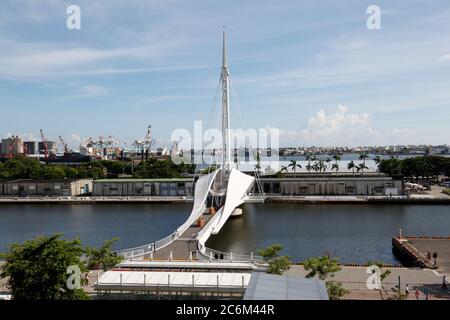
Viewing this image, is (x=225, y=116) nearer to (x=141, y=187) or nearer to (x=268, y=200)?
(x=268, y=200)

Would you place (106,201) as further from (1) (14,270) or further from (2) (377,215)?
(1) (14,270)

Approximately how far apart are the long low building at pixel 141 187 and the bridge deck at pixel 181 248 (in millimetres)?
18370

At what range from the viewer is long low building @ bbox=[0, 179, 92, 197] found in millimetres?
37406

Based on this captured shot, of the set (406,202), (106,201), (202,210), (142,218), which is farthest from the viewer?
(106,201)

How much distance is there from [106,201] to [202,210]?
13559 millimetres

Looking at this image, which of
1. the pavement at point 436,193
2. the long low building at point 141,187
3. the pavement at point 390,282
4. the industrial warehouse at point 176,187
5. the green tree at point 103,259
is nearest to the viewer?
the pavement at point 390,282

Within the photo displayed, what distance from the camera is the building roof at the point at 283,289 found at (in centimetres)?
458

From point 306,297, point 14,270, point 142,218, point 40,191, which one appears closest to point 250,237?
point 142,218

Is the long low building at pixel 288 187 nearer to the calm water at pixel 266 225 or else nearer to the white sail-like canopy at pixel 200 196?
the calm water at pixel 266 225

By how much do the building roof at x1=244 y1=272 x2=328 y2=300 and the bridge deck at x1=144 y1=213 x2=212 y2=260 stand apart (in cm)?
957

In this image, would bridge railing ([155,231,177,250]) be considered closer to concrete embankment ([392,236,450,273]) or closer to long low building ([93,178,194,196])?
concrete embankment ([392,236,450,273])

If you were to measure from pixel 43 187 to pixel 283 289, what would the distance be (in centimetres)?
3664

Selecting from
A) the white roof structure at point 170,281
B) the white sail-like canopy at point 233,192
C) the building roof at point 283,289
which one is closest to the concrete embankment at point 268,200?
the white sail-like canopy at point 233,192

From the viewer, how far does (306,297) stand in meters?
4.63
